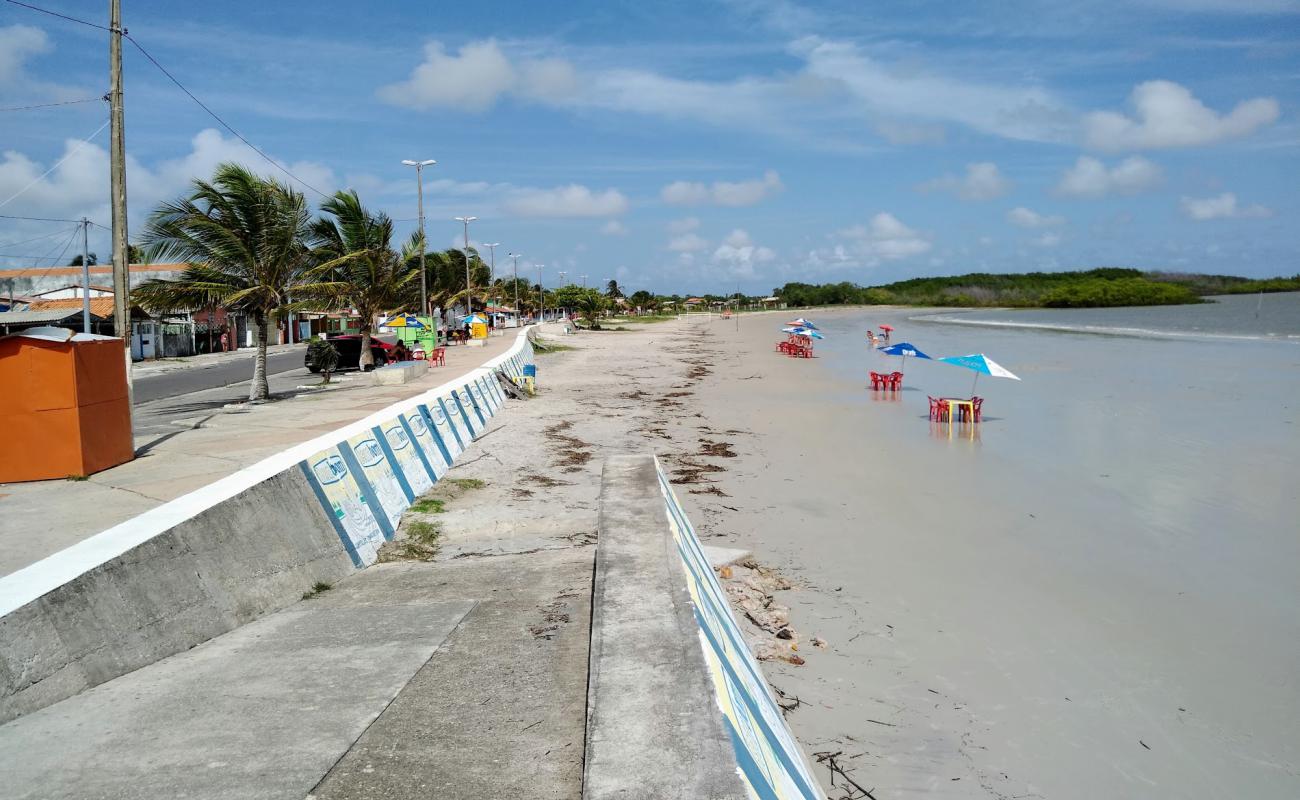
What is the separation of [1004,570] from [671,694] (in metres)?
6.74

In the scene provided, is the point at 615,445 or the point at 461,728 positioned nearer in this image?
the point at 461,728

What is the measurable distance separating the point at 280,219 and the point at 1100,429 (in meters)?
18.4

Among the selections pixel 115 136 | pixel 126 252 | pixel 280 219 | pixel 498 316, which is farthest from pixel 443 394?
pixel 498 316

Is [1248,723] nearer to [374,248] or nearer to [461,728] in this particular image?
[461,728]

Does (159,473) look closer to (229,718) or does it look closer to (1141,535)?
(229,718)

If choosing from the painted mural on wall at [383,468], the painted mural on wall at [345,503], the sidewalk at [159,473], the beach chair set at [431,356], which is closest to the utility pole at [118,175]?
the sidewalk at [159,473]

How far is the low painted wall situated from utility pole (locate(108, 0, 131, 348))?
213 inches

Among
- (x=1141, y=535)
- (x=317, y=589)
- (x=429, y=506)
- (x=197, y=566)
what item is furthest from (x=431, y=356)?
(x=197, y=566)

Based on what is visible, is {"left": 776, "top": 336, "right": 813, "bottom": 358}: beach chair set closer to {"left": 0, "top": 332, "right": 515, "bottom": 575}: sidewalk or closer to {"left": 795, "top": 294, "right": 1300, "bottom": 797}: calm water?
{"left": 795, "top": 294, "right": 1300, "bottom": 797}: calm water

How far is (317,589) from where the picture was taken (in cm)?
752

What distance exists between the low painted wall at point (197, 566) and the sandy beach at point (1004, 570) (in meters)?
1.28

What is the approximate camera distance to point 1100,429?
64.6 feet

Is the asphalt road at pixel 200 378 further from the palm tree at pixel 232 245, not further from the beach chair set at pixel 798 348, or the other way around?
the beach chair set at pixel 798 348

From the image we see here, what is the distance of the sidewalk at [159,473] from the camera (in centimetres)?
773
